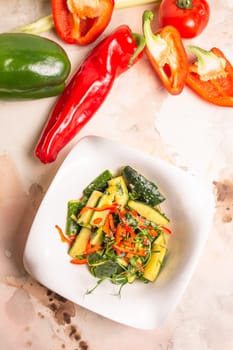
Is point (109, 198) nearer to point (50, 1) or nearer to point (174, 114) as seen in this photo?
point (174, 114)

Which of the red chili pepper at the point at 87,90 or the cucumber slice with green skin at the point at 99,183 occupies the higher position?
the red chili pepper at the point at 87,90

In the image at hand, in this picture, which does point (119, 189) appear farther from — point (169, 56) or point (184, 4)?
point (184, 4)

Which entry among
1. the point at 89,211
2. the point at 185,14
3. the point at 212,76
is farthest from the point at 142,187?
the point at 185,14

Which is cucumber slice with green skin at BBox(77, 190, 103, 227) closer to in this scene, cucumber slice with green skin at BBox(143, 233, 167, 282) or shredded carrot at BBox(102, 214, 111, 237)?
shredded carrot at BBox(102, 214, 111, 237)

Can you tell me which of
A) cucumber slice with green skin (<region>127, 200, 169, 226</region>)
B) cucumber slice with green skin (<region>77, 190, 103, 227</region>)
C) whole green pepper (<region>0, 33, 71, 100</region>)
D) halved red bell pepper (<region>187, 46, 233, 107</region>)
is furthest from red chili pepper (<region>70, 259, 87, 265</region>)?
halved red bell pepper (<region>187, 46, 233, 107</region>)

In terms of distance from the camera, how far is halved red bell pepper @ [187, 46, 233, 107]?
1898 mm

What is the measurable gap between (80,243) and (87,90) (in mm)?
472

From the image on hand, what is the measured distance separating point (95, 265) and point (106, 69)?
60 centimetres

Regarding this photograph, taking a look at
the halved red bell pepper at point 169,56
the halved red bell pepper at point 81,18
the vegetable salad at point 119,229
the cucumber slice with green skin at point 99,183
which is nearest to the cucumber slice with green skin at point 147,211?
the vegetable salad at point 119,229

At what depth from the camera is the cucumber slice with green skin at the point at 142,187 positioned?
184 cm

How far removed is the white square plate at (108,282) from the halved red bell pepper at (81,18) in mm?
345

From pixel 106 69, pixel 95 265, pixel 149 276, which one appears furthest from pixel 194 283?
pixel 106 69

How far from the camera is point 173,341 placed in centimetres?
196

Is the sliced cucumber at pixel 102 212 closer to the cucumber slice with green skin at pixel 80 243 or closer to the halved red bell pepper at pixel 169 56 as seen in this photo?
the cucumber slice with green skin at pixel 80 243
